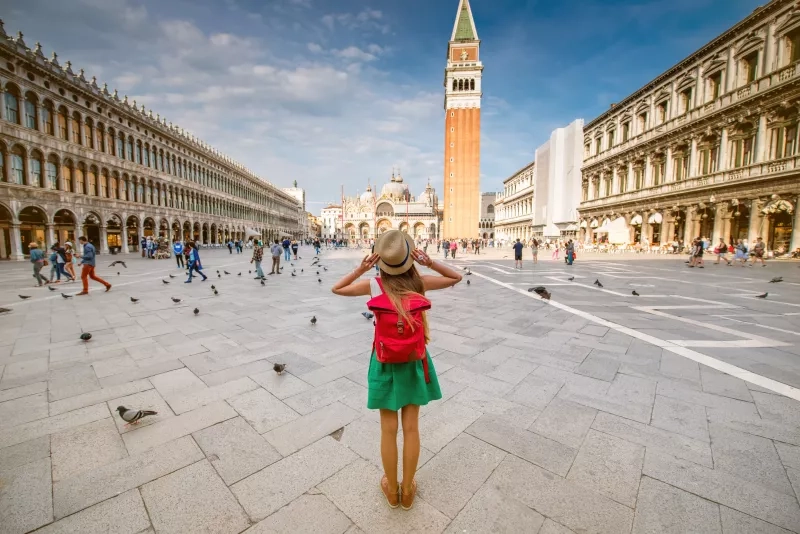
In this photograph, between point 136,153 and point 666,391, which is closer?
point 666,391

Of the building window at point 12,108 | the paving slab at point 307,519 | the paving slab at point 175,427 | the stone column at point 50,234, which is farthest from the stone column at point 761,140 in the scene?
the building window at point 12,108

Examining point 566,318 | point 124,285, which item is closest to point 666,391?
point 566,318

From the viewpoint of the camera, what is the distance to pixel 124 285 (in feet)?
34.4

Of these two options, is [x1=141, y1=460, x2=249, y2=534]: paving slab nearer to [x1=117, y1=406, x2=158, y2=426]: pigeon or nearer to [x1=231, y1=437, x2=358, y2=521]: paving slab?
[x1=231, y1=437, x2=358, y2=521]: paving slab

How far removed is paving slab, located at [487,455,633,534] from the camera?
181 cm

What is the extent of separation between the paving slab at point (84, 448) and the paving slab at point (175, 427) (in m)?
0.08

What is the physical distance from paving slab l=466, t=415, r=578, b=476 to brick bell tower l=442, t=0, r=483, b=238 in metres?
53.3

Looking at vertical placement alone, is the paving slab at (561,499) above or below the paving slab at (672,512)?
below

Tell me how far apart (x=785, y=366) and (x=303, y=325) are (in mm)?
6587

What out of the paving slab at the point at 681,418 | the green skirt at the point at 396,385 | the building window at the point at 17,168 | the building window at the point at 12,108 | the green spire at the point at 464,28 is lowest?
the paving slab at the point at 681,418

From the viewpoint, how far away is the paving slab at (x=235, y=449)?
88.4 inches

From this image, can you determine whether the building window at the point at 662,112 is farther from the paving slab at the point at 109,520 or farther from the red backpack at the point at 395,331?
the paving slab at the point at 109,520

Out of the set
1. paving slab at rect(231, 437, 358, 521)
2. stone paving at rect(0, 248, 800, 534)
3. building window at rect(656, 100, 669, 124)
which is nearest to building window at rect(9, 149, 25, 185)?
stone paving at rect(0, 248, 800, 534)

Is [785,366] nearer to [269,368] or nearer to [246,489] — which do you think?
[246,489]
